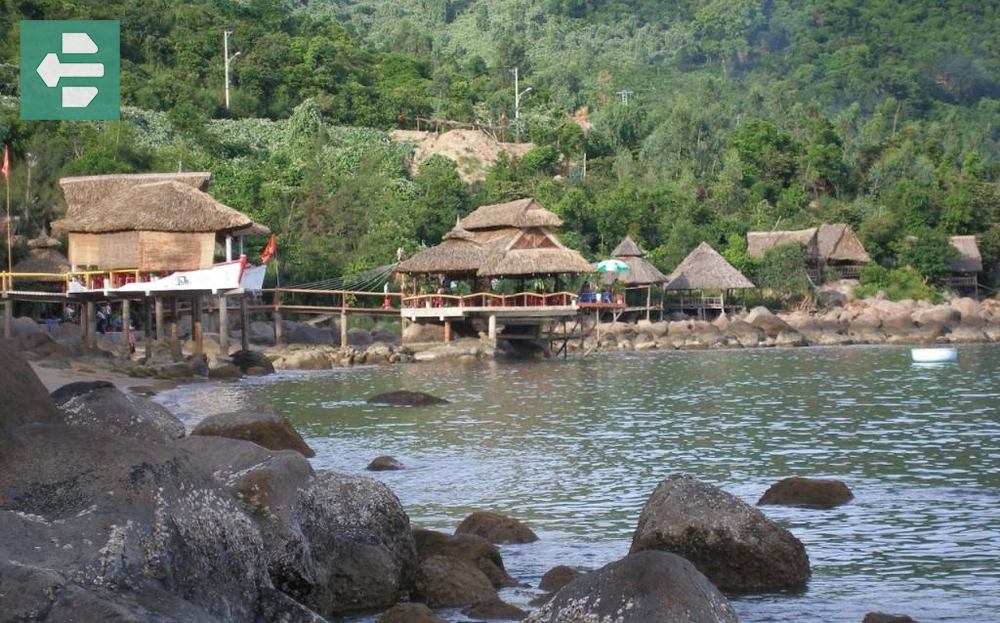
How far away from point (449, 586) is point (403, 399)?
A: 1750 cm

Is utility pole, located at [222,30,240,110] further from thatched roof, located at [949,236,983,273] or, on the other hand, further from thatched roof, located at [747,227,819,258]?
thatched roof, located at [949,236,983,273]

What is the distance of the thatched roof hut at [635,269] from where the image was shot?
5544cm

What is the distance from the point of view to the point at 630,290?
57.0 metres

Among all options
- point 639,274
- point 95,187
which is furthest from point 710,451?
point 639,274

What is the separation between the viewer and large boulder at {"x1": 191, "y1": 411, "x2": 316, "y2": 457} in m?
15.0

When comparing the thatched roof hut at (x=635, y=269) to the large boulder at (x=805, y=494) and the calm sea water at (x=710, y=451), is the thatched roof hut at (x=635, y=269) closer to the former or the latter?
the calm sea water at (x=710, y=451)

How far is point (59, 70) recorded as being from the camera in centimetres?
2397

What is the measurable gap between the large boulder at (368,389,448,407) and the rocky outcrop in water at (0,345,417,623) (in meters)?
19.0

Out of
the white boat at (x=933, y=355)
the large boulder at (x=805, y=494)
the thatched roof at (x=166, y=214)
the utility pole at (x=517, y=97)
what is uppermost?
the utility pole at (x=517, y=97)

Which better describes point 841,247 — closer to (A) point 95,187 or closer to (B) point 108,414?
(A) point 95,187

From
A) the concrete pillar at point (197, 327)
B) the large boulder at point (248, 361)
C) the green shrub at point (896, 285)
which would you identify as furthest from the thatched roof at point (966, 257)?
the concrete pillar at point (197, 327)

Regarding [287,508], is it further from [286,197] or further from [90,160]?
[286,197]

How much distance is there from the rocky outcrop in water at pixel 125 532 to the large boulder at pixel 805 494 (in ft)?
26.0

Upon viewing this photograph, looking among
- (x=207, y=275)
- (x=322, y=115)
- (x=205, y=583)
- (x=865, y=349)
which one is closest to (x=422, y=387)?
(x=207, y=275)
